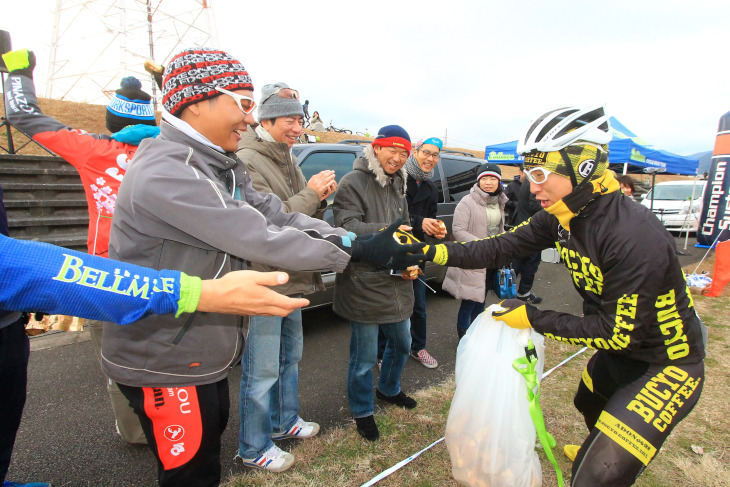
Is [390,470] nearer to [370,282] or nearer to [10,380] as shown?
[370,282]

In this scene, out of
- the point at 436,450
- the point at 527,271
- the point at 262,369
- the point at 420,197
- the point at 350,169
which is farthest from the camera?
the point at 527,271

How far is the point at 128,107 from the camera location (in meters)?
2.34

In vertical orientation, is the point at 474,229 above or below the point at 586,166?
below

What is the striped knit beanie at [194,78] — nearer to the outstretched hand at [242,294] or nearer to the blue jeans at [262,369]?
the outstretched hand at [242,294]

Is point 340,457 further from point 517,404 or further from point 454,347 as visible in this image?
point 454,347

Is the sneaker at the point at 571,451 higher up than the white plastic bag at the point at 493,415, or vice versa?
the white plastic bag at the point at 493,415

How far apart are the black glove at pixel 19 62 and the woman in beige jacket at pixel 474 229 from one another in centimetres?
363

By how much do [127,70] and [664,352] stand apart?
67.4 ft

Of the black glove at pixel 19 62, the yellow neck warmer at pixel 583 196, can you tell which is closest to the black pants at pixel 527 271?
the yellow neck warmer at pixel 583 196

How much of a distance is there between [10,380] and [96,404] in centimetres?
142

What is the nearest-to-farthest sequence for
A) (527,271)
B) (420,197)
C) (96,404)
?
1. (96,404)
2. (420,197)
3. (527,271)

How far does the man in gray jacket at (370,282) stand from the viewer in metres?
2.42

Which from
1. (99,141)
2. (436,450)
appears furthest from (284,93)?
(436,450)

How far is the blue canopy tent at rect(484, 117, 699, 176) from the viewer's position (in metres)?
10.7
